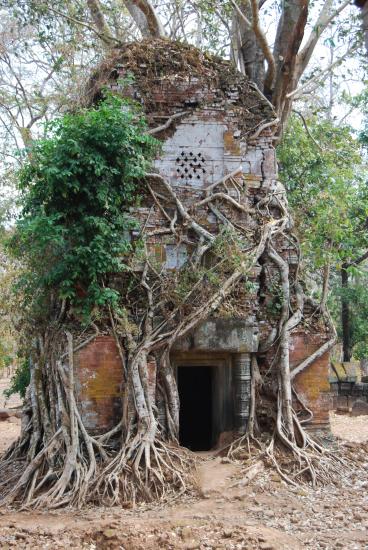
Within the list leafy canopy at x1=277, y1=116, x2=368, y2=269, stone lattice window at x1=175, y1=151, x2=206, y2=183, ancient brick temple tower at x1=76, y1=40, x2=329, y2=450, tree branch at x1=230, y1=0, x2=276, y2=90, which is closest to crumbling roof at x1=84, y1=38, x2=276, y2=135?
ancient brick temple tower at x1=76, y1=40, x2=329, y2=450

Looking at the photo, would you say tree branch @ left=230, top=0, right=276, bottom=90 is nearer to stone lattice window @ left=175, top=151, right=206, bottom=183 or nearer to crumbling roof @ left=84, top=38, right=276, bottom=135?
crumbling roof @ left=84, top=38, right=276, bottom=135

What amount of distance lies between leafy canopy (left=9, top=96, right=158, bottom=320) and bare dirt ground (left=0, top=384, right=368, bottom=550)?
2.33 m

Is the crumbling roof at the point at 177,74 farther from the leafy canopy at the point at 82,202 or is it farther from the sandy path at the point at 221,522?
the sandy path at the point at 221,522

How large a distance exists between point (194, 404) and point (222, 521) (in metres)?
4.28

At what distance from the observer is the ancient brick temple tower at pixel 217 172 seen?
7.43 meters

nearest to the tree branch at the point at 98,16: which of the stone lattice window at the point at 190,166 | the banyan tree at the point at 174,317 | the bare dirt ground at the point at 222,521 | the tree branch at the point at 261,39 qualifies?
the tree branch at the point at 261,39

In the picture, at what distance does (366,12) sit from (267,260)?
200 inches

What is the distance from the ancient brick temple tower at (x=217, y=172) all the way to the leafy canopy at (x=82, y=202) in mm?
597

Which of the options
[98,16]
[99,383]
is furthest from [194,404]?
[98,16]

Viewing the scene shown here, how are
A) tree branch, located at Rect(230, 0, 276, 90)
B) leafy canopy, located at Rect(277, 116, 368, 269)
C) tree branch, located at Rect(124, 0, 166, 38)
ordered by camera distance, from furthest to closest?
leafy canopy, located at Rect(277, 116, 368, 269) → tree branch, located at Rect(124, 0, 166, 38) → tree branch, located at Rect(230, 0, 276, 90)

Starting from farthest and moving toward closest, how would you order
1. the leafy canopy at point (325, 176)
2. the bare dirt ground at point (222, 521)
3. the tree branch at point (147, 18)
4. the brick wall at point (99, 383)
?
the leafy canopy at point (325, 176), the tree branch at point (147, 18), the brick wall at point (99, 383), the bare dirt ground at point (222, 521)

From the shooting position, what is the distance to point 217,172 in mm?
8008

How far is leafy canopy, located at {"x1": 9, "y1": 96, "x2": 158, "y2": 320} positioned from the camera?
22.5ft

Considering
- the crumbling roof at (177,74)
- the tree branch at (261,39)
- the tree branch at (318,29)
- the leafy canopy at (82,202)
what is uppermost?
the tree branch at (318,29)
